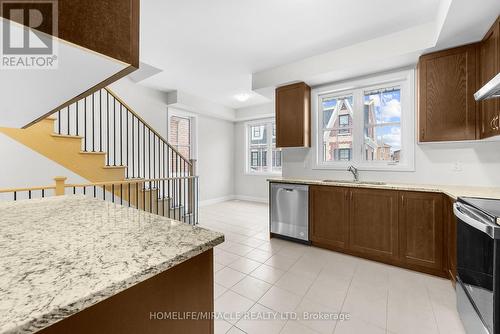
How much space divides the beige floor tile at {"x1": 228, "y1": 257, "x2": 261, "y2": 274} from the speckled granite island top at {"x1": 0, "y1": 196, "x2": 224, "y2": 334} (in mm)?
1740

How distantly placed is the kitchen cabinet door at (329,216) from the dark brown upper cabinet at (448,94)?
1243 mm

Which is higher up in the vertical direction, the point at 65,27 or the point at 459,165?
the point at 65,27

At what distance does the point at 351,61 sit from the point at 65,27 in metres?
3.31

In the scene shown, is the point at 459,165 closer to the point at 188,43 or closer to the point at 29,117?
the point at 188,43

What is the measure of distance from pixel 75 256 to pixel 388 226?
3021mm

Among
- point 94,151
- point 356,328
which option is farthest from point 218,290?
point 94,151

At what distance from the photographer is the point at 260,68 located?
387 centimetres

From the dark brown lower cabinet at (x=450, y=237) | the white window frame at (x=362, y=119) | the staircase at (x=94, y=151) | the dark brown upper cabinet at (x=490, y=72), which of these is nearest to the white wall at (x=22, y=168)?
the staircase at (x=94, y=151)

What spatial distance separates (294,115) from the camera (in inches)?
148

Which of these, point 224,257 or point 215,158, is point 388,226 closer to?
point 224,257

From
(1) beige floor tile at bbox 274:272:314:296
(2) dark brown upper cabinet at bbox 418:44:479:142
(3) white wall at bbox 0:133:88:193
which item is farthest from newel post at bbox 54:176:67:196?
(2) dark brown upper cabinet at bbox 418:44:479:142

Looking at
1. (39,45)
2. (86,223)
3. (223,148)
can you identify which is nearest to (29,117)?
(86,223)

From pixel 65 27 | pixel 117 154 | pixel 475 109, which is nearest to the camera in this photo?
pixel 65 27

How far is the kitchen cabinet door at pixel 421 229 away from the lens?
2.41 m
